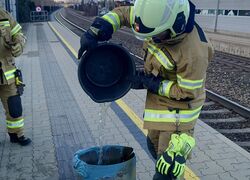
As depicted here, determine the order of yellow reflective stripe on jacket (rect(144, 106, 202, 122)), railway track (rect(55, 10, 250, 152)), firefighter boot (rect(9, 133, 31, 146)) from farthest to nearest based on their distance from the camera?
railway track (rect(55, 10, 250, 152)) → firefighter boot (rect(9, 133, 31, 146)) → yellow reflective stripe on jacket (rect(144, 106, 202, 122))

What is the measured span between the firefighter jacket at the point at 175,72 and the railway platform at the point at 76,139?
153 centimetres

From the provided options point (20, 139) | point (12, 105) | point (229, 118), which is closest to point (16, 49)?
point (12, 105)

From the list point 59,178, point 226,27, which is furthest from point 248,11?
point 59,178

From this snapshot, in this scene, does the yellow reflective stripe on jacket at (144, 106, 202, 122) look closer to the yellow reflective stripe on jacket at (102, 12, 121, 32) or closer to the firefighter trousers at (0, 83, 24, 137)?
the yellow reflective stripe on jacket at (102, 12, 121, 32)

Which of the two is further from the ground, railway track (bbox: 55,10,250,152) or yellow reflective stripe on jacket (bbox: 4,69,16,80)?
yellow reflective stripe on jacket (bbox: 4,69,16,80)

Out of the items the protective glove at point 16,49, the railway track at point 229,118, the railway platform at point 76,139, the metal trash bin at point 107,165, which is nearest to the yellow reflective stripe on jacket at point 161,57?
the metal trash bin at point 107,165

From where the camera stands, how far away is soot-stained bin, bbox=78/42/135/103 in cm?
284

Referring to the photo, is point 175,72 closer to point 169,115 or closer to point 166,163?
point 169,115

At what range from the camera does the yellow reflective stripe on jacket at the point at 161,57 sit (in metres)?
2.75

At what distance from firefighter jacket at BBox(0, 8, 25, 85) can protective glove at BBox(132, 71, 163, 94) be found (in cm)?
221

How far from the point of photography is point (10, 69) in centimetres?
460

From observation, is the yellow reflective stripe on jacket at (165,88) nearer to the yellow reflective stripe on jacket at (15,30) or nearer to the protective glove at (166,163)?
the protective glove at (166,163)

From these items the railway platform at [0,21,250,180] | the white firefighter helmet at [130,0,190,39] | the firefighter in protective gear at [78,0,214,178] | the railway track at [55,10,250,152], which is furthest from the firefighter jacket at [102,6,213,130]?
the railway track at [55,10,250,152]

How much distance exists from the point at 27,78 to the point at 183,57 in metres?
7.55
